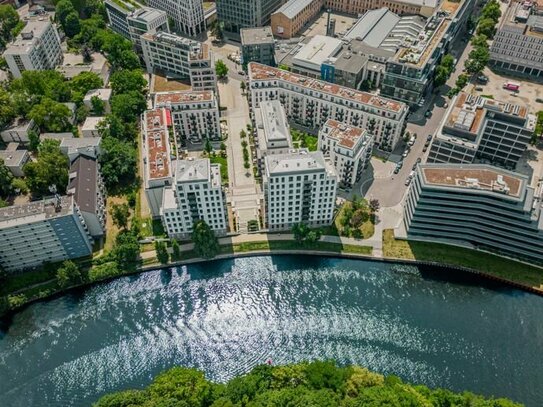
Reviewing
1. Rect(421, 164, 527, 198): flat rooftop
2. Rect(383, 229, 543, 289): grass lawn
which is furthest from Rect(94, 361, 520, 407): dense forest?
Rect(421, 164, 527, 198): flat rooftop

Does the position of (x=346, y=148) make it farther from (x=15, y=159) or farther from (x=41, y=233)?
(x=15, y=159)

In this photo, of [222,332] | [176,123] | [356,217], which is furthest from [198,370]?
[176,123]

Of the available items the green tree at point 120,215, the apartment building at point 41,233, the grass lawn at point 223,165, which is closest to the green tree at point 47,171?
the apartment building at point 41,233

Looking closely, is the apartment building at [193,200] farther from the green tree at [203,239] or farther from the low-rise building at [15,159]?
the low-rise building at [15,159]

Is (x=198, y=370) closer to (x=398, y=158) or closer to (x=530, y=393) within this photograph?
(x=530, y=393)

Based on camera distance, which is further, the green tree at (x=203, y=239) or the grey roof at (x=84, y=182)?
the grey roof at (x=84, y=182)

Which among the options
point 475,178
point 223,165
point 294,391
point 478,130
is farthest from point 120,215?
point 478,130
